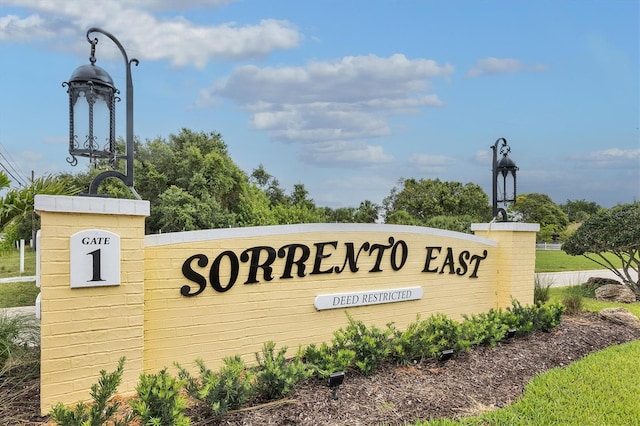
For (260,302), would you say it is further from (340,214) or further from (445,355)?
(340,214)

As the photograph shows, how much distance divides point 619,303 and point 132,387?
456 inches

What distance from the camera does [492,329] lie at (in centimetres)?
616

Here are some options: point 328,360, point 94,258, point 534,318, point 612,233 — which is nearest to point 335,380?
point 328,360

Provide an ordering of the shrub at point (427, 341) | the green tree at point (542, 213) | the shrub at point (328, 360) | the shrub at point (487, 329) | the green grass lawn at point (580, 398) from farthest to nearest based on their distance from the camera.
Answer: the green tree at point (542, 213) → the shrub at point (487, 329) → the shrub at point (427, 341) → the shrub at point (328, 360) → the green grass lawn at point (580, 398)

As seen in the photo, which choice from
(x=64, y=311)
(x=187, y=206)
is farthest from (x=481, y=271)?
(x=187, y=206)

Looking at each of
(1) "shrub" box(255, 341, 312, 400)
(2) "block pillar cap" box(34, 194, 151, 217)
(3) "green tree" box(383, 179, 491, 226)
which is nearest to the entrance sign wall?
(2) "block pillar cap" box(34, 194, 151, 217)

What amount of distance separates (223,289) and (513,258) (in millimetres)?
5488

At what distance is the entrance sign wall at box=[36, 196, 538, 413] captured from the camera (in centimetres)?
417

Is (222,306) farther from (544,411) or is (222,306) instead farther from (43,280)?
(544,411)

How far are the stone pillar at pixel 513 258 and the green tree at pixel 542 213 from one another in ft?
147

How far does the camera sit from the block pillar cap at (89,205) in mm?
4051

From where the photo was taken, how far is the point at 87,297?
4258 millimetres

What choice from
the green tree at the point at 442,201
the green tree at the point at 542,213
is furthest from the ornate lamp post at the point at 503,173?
the green tree at the point at 542,213

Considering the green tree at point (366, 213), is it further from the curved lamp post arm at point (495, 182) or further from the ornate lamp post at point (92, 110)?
the ornate lamp post at point (92, 110)
